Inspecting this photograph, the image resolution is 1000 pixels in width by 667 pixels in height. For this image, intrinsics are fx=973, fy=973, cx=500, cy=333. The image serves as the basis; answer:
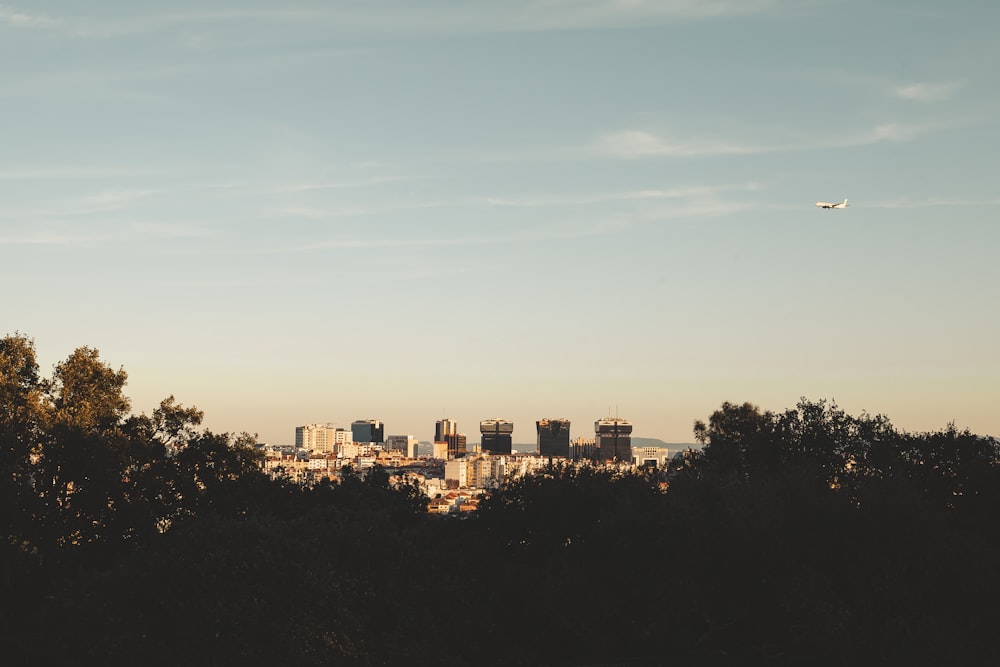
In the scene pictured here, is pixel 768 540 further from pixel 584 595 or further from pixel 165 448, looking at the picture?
pixel 165 448

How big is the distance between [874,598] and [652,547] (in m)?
7.03

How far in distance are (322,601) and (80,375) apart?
58.6 feet

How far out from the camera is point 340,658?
2622 centimetres

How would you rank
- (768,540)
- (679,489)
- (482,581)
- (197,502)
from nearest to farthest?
(768,540), (482,581), (679,489), (197,502)

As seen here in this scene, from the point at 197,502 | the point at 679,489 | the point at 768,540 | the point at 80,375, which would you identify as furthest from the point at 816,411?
the point at 80,375

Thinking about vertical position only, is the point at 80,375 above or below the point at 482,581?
above

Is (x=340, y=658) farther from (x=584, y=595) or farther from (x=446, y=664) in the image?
(x=584, y=595)

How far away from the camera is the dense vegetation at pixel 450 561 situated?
88.7 feet

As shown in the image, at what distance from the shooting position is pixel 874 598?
29.0m

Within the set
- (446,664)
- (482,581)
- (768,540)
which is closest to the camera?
(446,664)

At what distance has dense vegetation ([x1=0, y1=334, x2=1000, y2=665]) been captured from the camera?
27047mm

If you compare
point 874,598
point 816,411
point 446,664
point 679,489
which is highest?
point 816,411

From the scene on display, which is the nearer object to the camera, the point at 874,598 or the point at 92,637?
the point at 92,637

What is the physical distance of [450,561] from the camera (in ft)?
111
